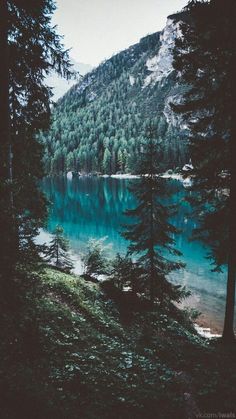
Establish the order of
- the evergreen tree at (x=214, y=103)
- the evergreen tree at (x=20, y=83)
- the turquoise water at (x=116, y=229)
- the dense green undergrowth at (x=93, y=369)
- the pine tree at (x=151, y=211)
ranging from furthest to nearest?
the turquoise water at (x=116, y=229), the pine tree at (x=151, y=211), the evergreen tree at (x=214, y=103), the evergreen tree at (x=20, y=83), the dense green undergrowth at (x=93, y=369)

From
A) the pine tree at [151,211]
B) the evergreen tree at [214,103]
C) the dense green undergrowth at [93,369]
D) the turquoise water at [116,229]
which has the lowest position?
the turquoise water at [116,229]

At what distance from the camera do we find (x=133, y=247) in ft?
61.8

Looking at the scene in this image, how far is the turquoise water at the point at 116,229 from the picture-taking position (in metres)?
30.0

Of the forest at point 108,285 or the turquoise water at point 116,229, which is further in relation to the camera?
the turquoise water at point 116,229

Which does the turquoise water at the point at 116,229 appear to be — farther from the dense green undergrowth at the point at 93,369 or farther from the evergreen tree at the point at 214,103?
the dense green undergrowth at the point at 93,369

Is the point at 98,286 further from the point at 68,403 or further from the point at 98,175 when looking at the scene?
the point at 98,175

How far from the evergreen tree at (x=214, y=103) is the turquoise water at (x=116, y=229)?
1.59m

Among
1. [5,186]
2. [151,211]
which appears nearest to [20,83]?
[5,186]

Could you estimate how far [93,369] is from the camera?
26.6 ft

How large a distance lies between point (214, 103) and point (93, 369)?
31.2 ft

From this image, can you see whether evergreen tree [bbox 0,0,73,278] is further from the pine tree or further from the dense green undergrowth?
the pine tree

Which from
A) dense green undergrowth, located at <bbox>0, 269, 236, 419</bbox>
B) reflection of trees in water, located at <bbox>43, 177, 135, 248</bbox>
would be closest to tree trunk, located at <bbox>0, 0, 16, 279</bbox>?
dense green undergrowth, located at <bbox>0, 269, 236, 419</bbox>

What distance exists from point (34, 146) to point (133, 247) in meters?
7.74

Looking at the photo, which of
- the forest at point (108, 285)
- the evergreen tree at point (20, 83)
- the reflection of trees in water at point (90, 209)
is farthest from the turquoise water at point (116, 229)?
the evergreen tree at point (20, 83)
